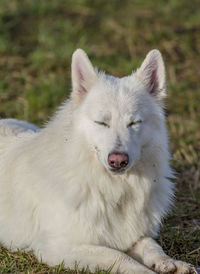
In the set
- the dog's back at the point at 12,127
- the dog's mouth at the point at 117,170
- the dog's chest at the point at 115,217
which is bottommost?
the dog's chest at the point at 115,217

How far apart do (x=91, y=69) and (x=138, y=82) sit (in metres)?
0.42

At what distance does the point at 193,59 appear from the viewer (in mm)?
9992

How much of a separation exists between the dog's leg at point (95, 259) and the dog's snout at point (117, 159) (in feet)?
2.33

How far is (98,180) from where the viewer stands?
12.7 ft

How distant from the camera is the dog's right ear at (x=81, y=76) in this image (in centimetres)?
393

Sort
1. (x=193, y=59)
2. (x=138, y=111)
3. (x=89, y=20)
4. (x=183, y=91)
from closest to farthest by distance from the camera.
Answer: (x=138, y=111), (x=183, y=91), (x=193, y=59), (x=89, y=20)

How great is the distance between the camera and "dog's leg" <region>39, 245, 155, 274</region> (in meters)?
3.62

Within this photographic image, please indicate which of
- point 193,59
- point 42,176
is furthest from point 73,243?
point 193,59

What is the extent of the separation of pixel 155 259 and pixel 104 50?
669cm

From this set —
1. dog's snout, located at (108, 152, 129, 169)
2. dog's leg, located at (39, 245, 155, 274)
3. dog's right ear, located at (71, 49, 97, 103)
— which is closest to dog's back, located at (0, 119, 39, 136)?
dog's right ear, located at (71, 49, 97, 103)

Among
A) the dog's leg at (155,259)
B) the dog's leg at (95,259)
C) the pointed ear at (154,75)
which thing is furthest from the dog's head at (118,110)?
the dog's leg at (155,259)

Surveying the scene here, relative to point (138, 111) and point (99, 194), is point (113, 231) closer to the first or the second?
point (99, 194)

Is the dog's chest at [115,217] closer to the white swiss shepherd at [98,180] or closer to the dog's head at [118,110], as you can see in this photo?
the white swiss shepherd at [98,180]

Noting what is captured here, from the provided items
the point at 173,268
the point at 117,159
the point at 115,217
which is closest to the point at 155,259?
the point at 173,268
